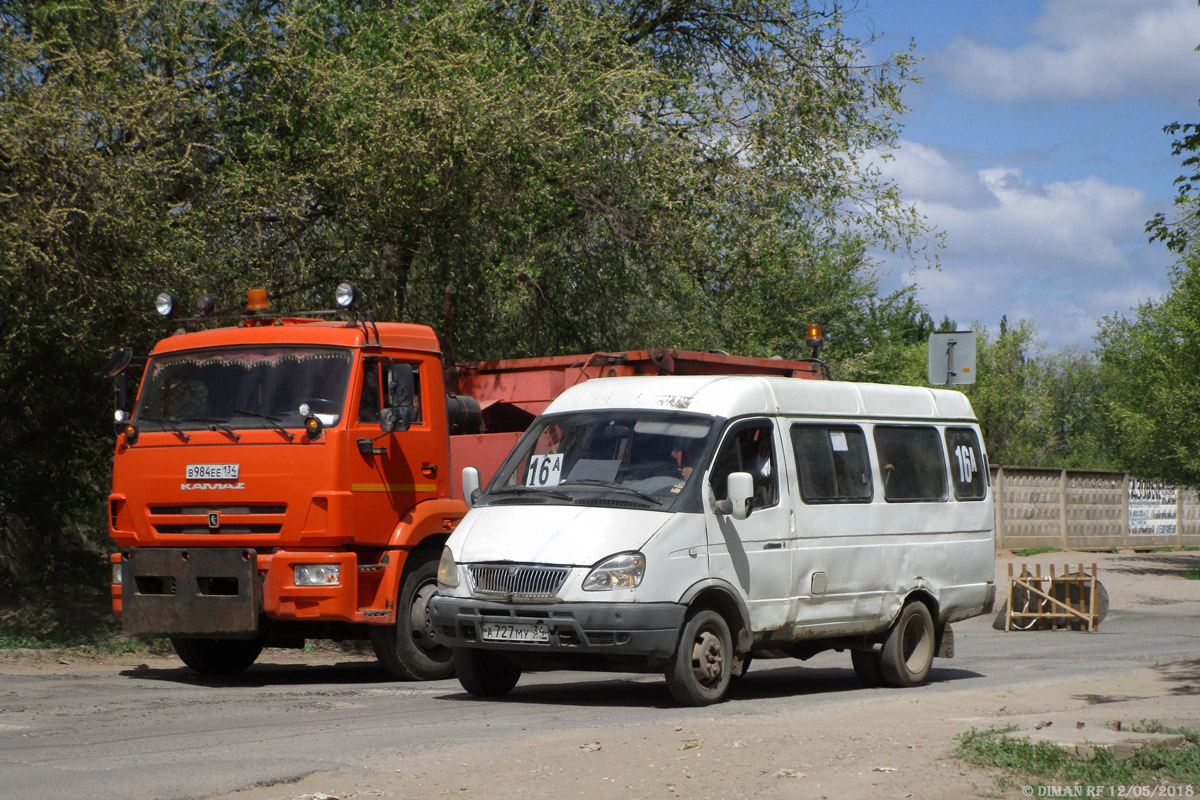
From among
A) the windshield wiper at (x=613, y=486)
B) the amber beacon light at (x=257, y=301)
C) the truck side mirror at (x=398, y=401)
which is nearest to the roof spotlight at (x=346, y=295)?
the truck side mirror at (x=398, y=401)

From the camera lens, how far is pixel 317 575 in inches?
428

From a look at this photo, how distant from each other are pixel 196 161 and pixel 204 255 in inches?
49.3

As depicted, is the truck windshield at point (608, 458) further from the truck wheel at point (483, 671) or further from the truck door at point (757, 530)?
the truck wheel at point (483, 671)

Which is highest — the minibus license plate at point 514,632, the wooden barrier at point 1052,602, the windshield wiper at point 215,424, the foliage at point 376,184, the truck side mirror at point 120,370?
the foliage at point 376,184

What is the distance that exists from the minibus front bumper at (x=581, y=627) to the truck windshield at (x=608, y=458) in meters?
0.79

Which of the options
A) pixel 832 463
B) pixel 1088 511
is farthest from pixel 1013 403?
pixel 832 463

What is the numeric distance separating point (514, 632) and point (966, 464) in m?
5.08

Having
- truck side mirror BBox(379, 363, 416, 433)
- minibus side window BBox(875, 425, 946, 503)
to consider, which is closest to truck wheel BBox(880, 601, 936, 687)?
minibus side window BBox(875, 425, 946, 503)

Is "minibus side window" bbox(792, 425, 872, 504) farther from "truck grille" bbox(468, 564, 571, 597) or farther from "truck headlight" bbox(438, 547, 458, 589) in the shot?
"truck headlight" bbox(438, 547, 458, 589)

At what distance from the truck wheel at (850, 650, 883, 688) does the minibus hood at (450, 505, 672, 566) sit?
314cm

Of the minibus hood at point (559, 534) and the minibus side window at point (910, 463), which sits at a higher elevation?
the minibus side window at point (910, 463)

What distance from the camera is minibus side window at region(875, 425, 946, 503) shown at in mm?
11641

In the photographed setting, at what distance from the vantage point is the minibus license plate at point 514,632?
9.46 m

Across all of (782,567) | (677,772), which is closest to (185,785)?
(677,772)
